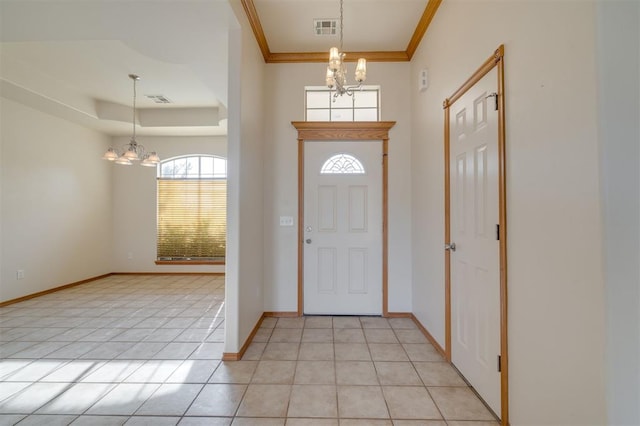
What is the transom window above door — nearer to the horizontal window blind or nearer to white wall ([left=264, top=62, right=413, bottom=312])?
white wall ([left=264, top=62, right=413, bottom=312])

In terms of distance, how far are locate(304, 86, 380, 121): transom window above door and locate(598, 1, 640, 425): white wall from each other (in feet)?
8.40

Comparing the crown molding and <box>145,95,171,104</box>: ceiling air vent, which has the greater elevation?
<box>145,95,171,104</box>: ceiling air vent

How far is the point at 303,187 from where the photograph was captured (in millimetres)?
3287

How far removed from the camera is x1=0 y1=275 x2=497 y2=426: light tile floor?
1.67 metres

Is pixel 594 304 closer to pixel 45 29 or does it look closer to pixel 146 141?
pixel 45 29

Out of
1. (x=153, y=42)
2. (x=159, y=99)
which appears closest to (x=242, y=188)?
(x=153, y=42)

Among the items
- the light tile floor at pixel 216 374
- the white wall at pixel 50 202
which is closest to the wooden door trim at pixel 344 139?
the light tile floor at pixel 216 374

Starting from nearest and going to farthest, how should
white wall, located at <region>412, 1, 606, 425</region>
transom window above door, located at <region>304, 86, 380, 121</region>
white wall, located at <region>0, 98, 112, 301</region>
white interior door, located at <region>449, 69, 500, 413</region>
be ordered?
white wall, located at <region>412, 1, 606, 425</region> → white interior door, located at <region>449, 69, 500, 413</region> → transom window above door, located at <region>304, 86, 380, 121</region> → white wall, located at <region>0, 98, 112, 301</region>

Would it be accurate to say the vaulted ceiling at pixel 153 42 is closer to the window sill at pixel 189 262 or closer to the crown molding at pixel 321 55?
the crown molding at pixel 321 55

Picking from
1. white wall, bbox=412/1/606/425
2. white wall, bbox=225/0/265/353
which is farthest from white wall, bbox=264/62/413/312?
white wall, bbox=412/1/606/425

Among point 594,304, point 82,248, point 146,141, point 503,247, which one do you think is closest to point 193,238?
point 82,248

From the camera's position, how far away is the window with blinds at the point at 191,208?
221 inches

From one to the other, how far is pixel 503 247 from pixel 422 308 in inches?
62.4

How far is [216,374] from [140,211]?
4.80 m
